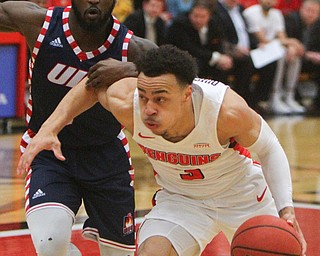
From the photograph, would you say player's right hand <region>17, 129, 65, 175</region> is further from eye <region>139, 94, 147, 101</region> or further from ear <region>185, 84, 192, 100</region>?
ear <region>185, 84, 192, 100</region>

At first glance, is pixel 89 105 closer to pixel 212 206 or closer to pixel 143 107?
pixel 143 107

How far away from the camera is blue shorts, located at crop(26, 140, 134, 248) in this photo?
5.29 meters

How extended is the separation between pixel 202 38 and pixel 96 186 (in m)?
7.84

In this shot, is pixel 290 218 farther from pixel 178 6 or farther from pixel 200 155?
pixel 178 6

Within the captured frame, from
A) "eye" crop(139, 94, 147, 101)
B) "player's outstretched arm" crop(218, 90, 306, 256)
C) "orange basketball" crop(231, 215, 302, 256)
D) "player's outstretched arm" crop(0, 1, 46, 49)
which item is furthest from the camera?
"player's outstretched arm" crop(0, 1, 46, 49)

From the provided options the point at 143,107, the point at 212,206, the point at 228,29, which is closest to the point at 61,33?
the point at 143,107

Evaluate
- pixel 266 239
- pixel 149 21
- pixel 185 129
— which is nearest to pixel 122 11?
pixel 149 21

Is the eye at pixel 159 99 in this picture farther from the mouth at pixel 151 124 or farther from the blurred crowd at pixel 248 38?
the blurred crowd at pixel 248 38

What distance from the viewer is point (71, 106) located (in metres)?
4.93

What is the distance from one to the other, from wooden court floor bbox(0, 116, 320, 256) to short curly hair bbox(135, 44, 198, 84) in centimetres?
212

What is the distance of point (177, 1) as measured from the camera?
13.7 metres

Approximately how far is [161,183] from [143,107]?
0.71 metres

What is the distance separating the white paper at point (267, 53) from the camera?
46.2 feet

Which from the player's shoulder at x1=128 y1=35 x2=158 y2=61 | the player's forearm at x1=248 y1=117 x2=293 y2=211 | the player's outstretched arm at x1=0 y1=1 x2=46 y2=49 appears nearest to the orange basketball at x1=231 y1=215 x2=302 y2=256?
the player's forearm at x1=248 y1=117 x2=293 y2=211
